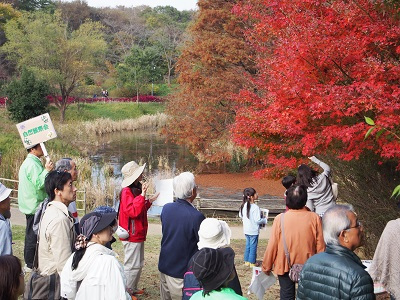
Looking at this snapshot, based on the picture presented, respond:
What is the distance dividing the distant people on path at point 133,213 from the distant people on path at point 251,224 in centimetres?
272

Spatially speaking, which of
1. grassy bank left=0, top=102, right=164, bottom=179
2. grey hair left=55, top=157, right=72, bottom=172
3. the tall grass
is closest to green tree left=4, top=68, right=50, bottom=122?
grassy bank left=0, top=102, right=164, bottom=179

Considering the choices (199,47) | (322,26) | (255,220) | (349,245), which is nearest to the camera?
(349,245)

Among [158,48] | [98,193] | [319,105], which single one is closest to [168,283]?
[319,105]

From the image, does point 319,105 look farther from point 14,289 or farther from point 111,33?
point 111,33

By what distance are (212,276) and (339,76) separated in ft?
17.2

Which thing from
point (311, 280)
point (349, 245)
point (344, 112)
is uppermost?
point (344, 112)

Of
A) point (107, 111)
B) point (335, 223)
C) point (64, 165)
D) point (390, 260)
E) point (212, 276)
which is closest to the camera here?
point (212, 276)

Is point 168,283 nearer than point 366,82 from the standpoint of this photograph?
Yes

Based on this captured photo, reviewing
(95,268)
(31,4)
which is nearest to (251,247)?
(95,268)

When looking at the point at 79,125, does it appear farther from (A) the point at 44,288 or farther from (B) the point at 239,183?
(A) the point at 44,288

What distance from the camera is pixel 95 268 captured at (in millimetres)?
3545

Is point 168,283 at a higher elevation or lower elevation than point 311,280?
lower

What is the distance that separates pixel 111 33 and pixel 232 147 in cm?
4203

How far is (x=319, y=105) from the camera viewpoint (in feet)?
22.8
